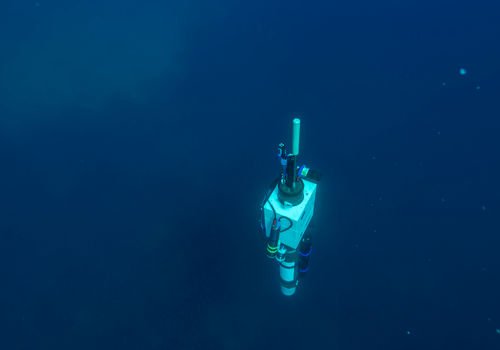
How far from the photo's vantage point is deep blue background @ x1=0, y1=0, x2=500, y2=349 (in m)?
5.36

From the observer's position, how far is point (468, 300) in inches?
234

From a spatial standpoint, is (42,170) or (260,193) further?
(260,193)

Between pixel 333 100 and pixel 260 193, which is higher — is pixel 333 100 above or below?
above

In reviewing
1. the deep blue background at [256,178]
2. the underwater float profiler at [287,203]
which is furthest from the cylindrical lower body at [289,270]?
the deep blue background at [256,178]

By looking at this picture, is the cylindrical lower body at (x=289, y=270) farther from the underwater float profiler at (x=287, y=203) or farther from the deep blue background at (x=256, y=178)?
the deep blue background at (x=256, y=178)

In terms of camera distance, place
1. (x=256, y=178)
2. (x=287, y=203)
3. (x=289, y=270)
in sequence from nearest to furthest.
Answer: (x=287, y=203)
(x=289, y=270)
(x=256, y=178)

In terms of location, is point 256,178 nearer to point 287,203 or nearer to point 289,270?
point 289,270

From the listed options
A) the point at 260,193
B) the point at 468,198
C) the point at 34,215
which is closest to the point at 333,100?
the point at 260,193

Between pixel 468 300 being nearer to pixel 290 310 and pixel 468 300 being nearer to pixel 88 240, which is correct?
pixel 290 310

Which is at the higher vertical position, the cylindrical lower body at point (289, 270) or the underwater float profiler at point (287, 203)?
the underwater float profiler at point (287, 203)

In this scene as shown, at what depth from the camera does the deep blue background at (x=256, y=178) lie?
5.36 metres

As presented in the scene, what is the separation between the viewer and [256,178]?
6.39m

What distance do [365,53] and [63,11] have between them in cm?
566

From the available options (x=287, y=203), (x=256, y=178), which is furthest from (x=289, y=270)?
(x=287, y=203)
